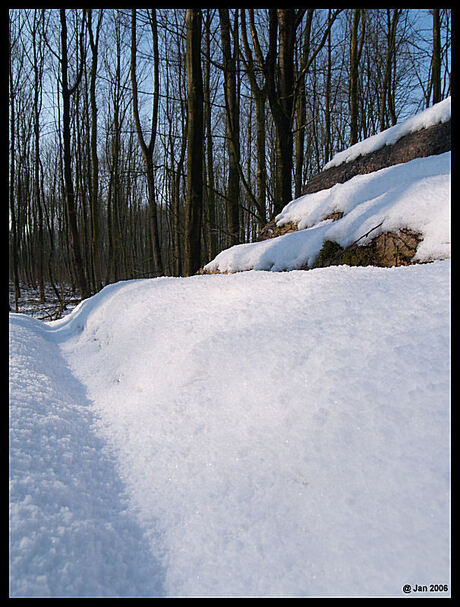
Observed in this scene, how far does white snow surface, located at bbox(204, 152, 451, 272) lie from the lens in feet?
5.35

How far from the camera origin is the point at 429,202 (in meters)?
1.69

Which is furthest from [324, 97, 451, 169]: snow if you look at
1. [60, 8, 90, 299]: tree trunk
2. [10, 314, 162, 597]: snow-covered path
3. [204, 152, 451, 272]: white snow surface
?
[60, 8, 90, 299]: tree trunk

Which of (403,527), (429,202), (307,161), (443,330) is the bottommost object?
(403,527)

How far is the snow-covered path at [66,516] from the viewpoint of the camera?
2.02 ft

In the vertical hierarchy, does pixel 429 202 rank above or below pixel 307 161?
below

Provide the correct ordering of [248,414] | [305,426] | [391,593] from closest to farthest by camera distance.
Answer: [391,593] < [305,426] < [248,414]

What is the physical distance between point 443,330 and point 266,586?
0.76 metres

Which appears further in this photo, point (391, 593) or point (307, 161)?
point (307, 161)

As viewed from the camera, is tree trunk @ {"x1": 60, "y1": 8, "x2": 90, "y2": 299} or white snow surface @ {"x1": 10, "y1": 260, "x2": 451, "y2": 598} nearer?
white snow surface @ {"x1": 10, "y1": 260, "x2": 451, "y2": 598}

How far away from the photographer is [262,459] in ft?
2.77

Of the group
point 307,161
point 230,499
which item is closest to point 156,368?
point 230,499

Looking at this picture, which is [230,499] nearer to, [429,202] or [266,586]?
[266,586]

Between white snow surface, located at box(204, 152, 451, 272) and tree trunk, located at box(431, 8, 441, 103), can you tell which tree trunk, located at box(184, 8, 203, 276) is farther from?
tree trunk, located at box(431, 8, 441, 103)

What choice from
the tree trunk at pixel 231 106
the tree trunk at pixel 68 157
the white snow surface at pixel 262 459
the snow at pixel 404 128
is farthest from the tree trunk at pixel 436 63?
the white snow surface at pixel 262 459
